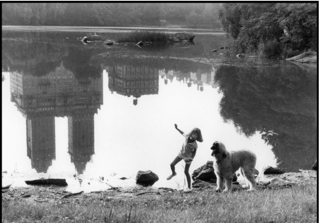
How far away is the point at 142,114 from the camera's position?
16.8m

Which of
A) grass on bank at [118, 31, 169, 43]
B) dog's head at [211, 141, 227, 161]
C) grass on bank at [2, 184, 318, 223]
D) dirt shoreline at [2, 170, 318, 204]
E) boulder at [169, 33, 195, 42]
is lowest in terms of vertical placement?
dirt shoreline at [2, 170, 318, 204]

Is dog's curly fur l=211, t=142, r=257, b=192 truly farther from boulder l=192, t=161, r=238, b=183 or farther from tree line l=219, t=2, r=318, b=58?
tree line l=219, t=2, r=318, b=58

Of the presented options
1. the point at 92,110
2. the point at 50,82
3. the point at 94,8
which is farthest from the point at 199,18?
the point at 92,110

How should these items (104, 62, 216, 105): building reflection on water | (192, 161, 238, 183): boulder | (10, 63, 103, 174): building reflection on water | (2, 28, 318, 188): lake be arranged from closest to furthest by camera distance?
(192, 161, 238, 183): boulder, (2, 28, 318, 188): lake, (10, 63, 103, 174): building reflection on water, (104, 62, 216, 105): building reflection on water

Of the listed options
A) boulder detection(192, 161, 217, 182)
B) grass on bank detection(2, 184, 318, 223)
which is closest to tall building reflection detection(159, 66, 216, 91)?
boulder detection(192, 161, 217, 182)

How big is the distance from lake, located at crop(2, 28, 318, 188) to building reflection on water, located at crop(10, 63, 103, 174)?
37 millimetres

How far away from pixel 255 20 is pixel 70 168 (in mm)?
29485

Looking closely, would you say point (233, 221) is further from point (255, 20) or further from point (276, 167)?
point (255, 20)

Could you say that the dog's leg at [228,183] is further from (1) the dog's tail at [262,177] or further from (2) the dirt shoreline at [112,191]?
(1) the dog's tail at [262,177]

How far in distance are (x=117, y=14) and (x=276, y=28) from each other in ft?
86.0

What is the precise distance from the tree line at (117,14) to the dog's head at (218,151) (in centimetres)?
4078

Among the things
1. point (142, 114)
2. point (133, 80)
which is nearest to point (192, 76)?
point (133, 80)

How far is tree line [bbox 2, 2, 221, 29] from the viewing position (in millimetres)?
48606

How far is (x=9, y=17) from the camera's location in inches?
1864
